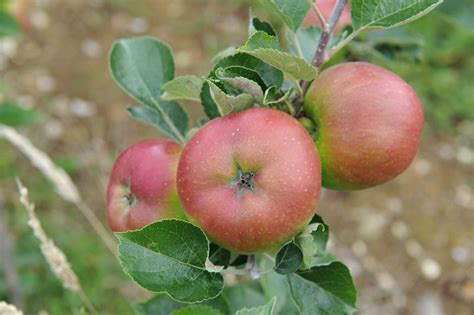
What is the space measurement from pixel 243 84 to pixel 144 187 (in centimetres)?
18

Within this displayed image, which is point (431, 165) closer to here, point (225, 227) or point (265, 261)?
point (265, 261)

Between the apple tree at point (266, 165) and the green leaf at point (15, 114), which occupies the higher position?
the apple tree at point (266, 165)

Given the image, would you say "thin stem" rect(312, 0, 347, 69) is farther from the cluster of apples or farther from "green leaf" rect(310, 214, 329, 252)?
"green leaf" rect(310, 214, 329, 252)

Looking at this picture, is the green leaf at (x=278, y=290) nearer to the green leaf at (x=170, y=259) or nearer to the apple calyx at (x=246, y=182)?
the green leaf at (x=170, y=259)

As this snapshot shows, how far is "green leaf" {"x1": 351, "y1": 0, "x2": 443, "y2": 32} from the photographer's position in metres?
0.81

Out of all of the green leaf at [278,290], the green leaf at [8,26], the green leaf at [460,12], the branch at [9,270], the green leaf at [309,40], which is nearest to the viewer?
the green leaf at [309,40]

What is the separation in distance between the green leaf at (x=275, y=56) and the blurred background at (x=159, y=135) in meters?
1.37

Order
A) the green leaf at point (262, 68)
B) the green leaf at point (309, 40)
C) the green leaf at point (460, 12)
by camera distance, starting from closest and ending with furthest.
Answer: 1. the green leaf at point (262, 68)
2. the green leaf at point (309, 40)
3. the green leaf at point (460, 12)

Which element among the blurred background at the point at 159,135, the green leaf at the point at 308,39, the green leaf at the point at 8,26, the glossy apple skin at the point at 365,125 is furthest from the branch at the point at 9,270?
the glossy apple skin at the point at 365,125

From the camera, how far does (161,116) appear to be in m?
1.05

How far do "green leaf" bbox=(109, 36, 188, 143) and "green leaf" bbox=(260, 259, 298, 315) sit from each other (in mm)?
285

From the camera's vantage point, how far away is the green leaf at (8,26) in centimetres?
164

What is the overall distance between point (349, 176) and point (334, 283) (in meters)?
0.16

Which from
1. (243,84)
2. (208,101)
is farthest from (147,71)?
(243,84)
